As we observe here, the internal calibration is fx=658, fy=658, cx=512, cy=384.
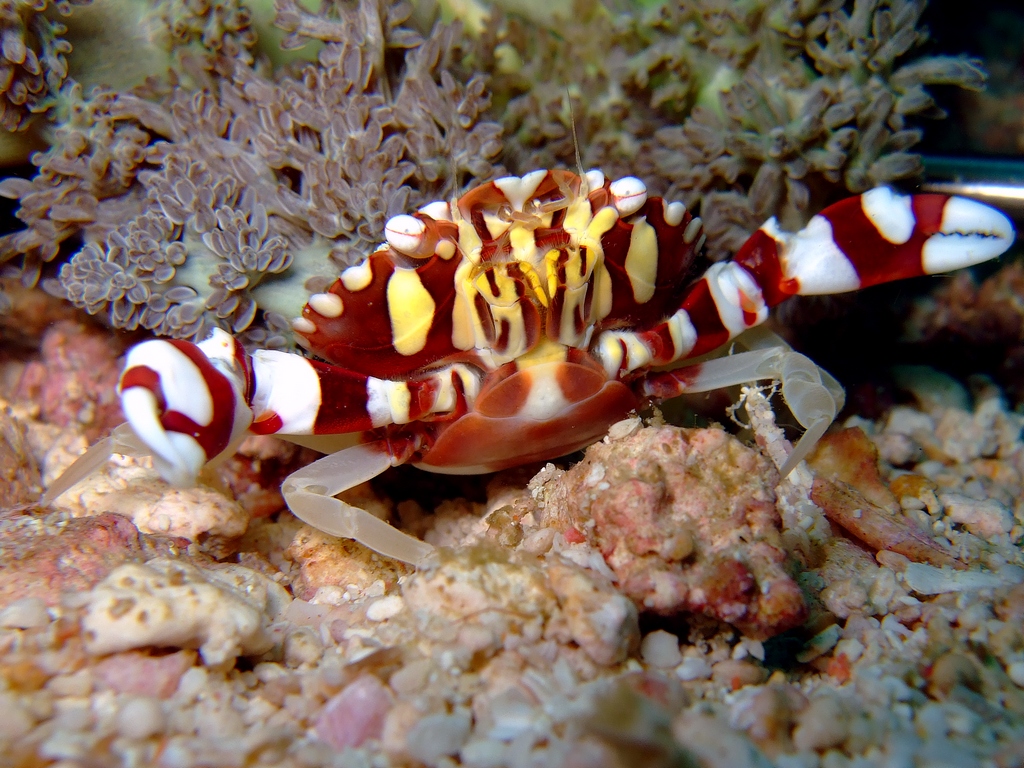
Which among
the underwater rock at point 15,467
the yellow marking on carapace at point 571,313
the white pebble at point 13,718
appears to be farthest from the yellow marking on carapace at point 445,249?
the underwater rock at point 15,467

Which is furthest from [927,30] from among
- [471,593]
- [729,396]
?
[471,593]

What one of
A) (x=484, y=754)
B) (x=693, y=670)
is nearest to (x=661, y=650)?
(x=693, y=670)

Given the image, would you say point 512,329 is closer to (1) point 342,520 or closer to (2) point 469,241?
(2) point 469,241

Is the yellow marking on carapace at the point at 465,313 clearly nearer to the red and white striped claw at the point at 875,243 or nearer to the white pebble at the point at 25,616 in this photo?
the red and white striped claw at the point at 875,243

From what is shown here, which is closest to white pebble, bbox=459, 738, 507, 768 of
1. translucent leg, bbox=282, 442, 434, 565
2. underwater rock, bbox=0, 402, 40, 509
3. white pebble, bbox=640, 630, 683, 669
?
white pebble, bbox=640, 630, 683, 669

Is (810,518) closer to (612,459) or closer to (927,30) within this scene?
(612,459)

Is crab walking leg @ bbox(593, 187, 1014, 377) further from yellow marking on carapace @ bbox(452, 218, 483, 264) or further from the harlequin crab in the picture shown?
yellow marking on carapace @ bbox(452, 218, 483, 264)
